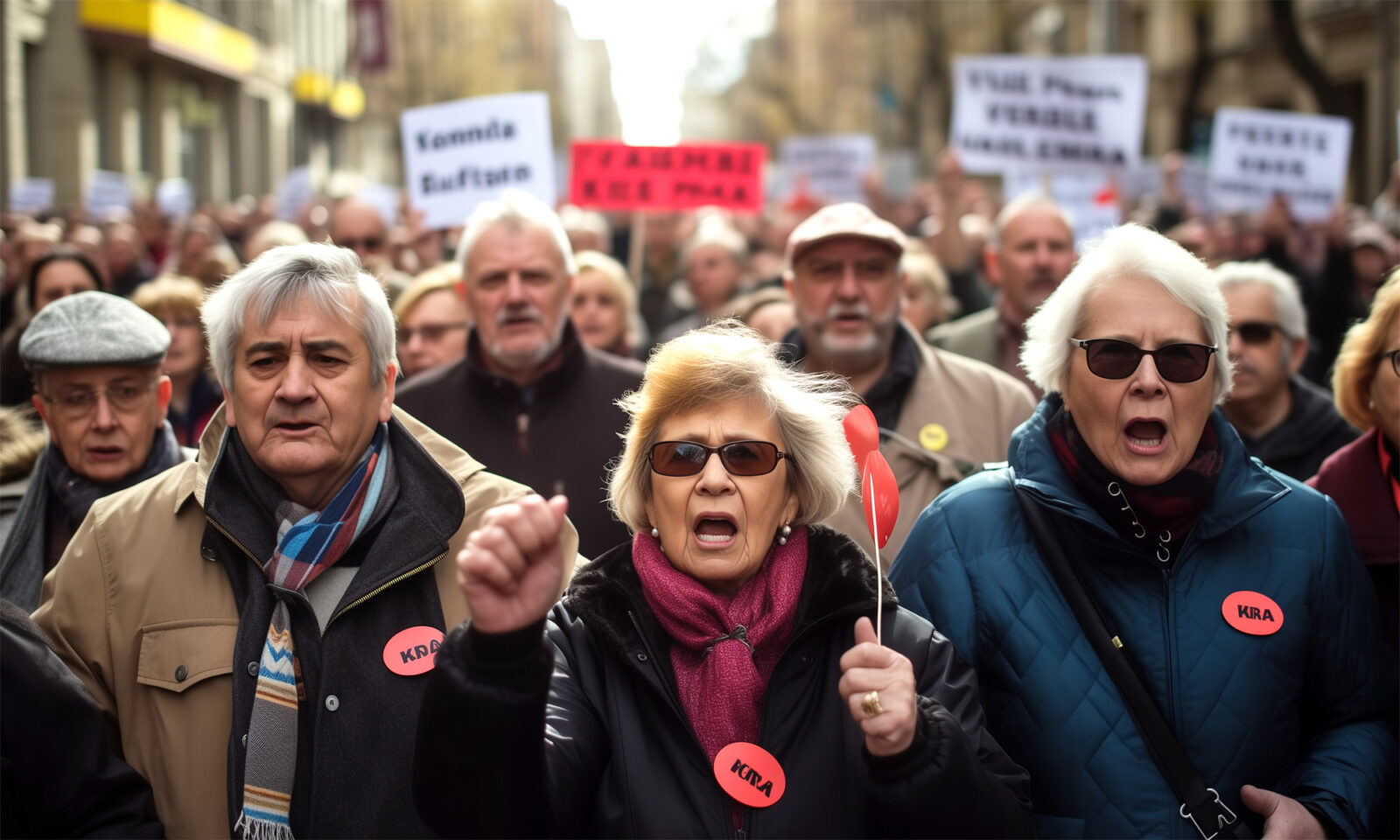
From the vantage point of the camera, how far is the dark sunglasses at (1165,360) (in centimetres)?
313

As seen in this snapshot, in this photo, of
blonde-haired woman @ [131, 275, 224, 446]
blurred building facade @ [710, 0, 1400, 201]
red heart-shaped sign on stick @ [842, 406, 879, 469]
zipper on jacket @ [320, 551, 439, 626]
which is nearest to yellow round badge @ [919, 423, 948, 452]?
red heart-shaped sign on stick @ [842, 406, 879, 469]

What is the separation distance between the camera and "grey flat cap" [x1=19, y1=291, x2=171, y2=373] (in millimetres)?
3795

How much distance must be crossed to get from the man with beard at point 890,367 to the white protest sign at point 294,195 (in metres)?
12.0

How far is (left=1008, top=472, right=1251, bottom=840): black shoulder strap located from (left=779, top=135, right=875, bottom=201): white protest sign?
12258 mm

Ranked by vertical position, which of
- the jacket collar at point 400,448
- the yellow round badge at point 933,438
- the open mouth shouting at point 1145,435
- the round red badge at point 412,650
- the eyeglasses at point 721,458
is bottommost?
the round red badge at point 412,650

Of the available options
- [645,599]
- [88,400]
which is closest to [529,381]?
[88,400]

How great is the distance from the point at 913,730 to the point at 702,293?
6.83m

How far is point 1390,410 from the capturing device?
359 cm

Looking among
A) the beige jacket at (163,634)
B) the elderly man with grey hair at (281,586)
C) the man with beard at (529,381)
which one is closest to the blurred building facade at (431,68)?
the man with beard at (529,381)

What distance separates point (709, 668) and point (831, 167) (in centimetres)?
1292

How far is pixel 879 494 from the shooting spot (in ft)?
9.27

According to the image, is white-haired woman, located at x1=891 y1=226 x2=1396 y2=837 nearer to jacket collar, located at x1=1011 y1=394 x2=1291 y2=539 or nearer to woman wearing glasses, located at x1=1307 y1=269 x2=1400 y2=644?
jacket collar, located at x1=1011 y1=394 x2=1291 y2=539

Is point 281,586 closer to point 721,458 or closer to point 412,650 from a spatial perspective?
point 412,650

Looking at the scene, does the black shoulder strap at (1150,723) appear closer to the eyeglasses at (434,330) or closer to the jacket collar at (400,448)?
the jacket collar at (400,448)
